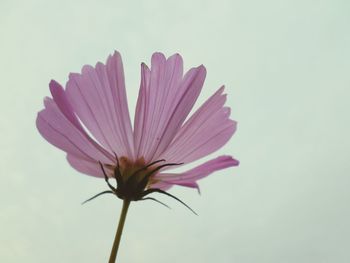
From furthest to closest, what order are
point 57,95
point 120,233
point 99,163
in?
1. point 99,163
2. point 57,95
3. point 120,233

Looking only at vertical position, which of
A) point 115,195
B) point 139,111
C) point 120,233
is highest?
point 139,111

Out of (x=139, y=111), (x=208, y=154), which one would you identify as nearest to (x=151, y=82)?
(x=139, y=111)

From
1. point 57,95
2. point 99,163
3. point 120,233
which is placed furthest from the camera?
point 99,163

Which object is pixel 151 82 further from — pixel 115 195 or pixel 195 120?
pixel 115 195

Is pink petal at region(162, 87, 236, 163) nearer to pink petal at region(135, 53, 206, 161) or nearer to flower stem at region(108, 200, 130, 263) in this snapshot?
pink petal at region(135, 53, 206, 161)

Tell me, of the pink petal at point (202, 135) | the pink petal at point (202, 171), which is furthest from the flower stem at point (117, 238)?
the pink petal at point (202, 135)

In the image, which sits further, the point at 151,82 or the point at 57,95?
the point at 151,82

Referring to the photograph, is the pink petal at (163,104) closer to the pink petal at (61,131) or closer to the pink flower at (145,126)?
the pink flower at (145,126)
